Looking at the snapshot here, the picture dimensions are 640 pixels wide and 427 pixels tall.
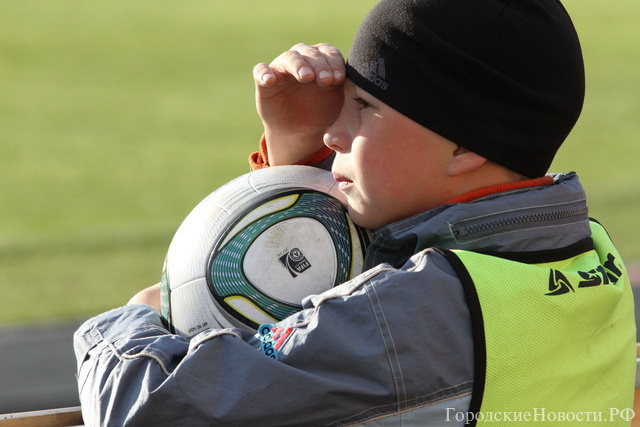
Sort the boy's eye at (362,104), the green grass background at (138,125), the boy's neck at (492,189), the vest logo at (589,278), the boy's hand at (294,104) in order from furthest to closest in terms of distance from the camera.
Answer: the green grass background at (138,125) < the boy's hand at (294,104) < the boy's eye at (362,104) < the boy's neck at (492,189) < the vest logo at (589,278)

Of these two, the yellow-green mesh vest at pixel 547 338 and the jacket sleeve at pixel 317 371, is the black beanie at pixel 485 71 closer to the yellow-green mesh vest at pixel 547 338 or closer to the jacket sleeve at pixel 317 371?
the yellow-green mesh vest at pixel 547 338

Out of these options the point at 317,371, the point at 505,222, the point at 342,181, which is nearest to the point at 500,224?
the point at 505,222

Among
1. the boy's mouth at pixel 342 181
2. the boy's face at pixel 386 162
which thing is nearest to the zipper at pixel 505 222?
the boy's face at pixel 386 162

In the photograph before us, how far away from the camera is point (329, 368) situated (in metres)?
2.09

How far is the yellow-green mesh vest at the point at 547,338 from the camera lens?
84.7 inches

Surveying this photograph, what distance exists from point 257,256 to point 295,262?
0.10 meters

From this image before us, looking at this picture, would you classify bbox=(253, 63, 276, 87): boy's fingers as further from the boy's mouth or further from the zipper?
the zipper

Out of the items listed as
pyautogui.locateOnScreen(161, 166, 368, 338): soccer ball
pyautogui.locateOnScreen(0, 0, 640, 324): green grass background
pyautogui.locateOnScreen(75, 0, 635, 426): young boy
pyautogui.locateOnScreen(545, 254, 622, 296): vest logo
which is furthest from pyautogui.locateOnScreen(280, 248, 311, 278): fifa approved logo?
pyautogui.locateOnScreen(0, 0, 640, 324): green grass background

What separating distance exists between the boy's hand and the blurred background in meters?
2.94

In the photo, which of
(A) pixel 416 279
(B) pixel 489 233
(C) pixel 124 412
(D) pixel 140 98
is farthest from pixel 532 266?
(D) pixel 140 98

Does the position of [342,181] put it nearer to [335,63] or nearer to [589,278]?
[335,63]

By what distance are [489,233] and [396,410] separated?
0.50 m

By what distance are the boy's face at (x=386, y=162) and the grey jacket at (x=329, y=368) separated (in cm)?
31

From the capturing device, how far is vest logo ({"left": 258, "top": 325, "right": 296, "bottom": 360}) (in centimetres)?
215
